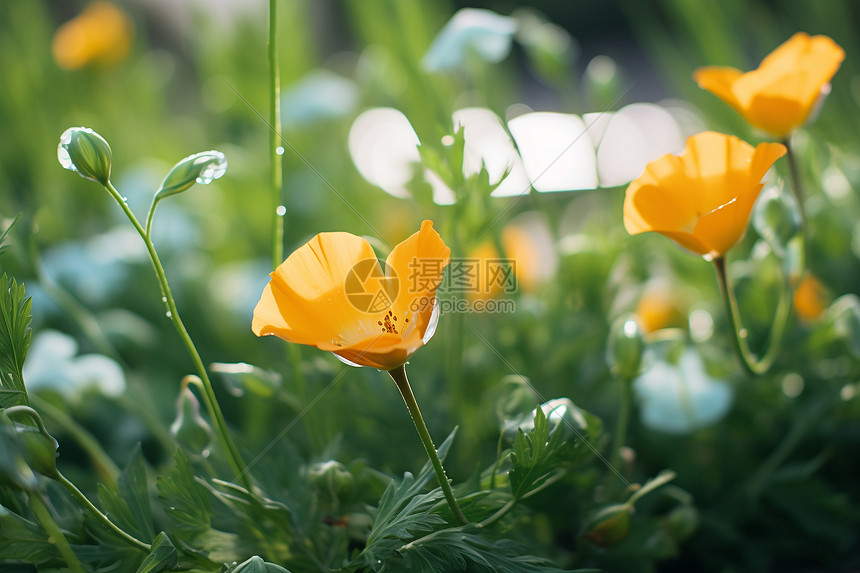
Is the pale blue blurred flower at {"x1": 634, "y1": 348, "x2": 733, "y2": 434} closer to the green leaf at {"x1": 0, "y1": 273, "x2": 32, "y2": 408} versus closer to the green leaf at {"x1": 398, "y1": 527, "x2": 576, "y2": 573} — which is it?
the green leaf at {"x1": 398, "y1": 527, "x2": 576, "y2": 573}

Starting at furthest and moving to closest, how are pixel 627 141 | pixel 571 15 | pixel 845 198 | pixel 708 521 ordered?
pixel 571 15 → pixel 627 141 → pixel 845 198 → pixel 708 521

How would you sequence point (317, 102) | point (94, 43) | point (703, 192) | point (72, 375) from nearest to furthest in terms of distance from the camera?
point (703, 192) < point (72, 375) < point (317, 102) < point (94, 43)

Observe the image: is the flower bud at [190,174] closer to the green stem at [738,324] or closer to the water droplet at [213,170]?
the water droplet at [213,170]

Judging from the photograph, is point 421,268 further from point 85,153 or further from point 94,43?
point 94,43

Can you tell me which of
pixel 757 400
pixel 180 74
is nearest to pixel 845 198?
pixel 757 400

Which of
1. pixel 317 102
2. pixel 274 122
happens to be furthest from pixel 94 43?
pixel 274 122

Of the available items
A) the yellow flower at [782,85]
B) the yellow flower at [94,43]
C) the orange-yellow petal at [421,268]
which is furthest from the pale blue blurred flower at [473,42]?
the yellow flower at [94,43]

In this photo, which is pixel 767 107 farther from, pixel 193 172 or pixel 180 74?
pixel 180 74
